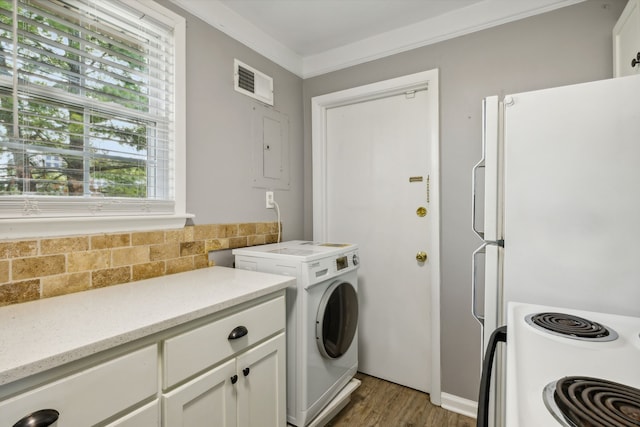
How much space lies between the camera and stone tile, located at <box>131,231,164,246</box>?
146cm

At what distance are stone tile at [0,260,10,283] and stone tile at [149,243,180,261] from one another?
1.67 ft

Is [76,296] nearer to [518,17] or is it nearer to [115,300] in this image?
[115,300]

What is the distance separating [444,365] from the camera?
2.04 m

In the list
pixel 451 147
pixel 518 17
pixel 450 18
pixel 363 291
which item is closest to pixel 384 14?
pixel 450 18

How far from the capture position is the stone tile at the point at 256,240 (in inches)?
82.6

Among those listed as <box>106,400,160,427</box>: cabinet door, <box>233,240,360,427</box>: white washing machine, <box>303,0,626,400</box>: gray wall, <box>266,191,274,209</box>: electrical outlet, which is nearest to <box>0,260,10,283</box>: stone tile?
<box>106,400,160,427</box>: cabinet door

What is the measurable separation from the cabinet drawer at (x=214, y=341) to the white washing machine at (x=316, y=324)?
0.20 meters

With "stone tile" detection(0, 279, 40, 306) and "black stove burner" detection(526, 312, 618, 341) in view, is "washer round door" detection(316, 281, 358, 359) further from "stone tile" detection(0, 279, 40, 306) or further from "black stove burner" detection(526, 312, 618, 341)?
"stone tile" detection(0, 279, 40, 306)

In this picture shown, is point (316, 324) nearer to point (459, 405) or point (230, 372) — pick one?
point (230, 372)

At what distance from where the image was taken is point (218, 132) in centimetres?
191

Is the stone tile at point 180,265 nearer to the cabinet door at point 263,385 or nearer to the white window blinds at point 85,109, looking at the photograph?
the white window blinds at point 85,109

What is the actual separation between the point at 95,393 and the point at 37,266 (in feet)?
2.18

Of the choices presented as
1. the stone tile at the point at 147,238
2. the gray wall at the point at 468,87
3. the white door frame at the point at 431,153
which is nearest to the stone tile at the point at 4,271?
the stone tile at the point at 147,238

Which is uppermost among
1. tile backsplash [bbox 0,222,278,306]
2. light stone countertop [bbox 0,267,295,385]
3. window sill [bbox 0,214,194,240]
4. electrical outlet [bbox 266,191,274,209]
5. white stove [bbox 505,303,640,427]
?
electrical outlet [bbox 266,191,274,209]
